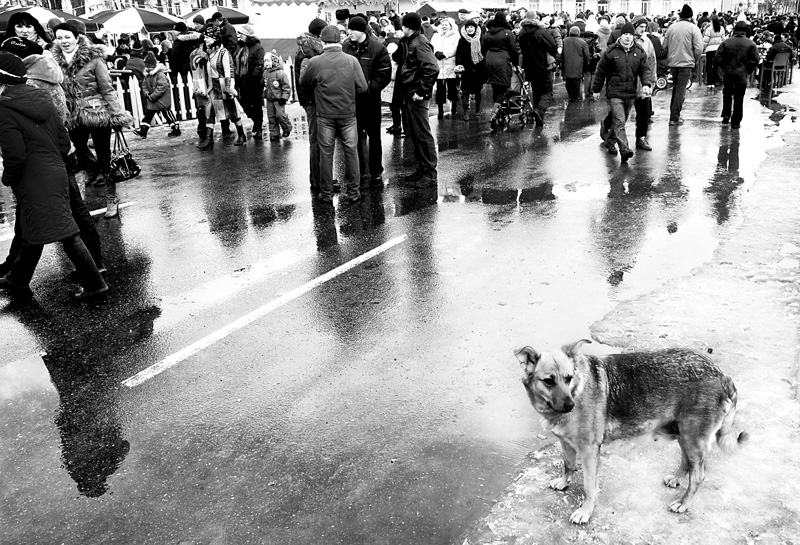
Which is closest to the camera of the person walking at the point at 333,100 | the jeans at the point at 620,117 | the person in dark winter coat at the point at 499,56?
the person walking at the point at 333,100

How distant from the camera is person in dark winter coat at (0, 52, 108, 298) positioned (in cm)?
564

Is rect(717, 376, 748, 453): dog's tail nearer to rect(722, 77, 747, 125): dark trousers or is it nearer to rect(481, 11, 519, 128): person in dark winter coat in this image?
rect(481, 11, 519, 128): person in dark winter coat

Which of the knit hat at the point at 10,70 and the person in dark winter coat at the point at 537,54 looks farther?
the person in dark winter coat at the point at 537,54

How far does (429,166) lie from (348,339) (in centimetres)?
496

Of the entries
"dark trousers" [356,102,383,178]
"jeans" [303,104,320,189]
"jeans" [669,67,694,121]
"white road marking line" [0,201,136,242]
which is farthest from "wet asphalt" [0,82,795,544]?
"jeans" [669,67,694,121]

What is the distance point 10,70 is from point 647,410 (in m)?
5.29

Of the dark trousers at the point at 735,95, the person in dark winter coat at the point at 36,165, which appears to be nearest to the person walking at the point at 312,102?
the person in dark winter coat at the point at 36,165

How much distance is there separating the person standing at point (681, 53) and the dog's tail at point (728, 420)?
11.8m

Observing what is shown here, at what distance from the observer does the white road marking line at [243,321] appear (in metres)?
4.97

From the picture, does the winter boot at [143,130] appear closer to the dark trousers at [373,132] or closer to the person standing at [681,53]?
the dark trousers at [373,132]

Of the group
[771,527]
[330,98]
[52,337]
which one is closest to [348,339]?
[52,337]


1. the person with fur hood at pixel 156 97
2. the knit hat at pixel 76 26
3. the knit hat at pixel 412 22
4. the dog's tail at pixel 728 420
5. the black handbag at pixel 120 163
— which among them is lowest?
the dog's tail at pixel 728 420

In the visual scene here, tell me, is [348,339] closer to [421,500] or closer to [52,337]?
[421,500]

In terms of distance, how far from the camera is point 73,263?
6266 mm
